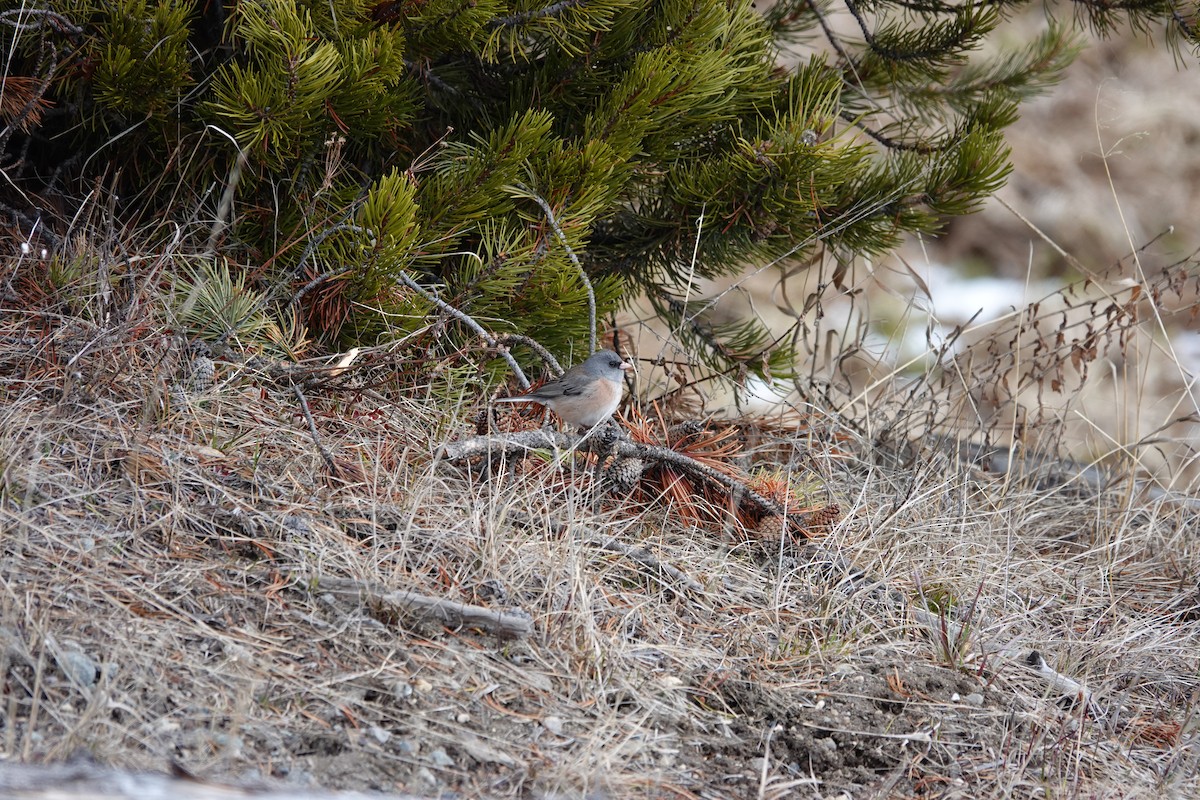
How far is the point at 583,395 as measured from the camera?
3.19 meters

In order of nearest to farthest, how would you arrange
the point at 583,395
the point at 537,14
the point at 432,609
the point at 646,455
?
the point at 432,609
the point at 537,14
the point at 646,455
the point at 583,395

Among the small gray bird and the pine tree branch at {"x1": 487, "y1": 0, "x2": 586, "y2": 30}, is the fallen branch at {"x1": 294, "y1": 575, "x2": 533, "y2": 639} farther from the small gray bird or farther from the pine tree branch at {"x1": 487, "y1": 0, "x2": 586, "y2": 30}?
the pine tree branch at {"x1": 487, "y1": 0, "x2": 586, "y2": 30}

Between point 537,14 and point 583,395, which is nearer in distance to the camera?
point 537,14

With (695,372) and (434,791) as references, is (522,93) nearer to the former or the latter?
(695,372)

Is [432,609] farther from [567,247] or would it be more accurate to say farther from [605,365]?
[605,365]

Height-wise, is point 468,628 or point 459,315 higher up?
point 459,315

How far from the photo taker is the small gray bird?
3158mm

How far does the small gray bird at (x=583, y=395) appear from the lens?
3158 millimetres

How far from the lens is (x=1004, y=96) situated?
12.0 ft

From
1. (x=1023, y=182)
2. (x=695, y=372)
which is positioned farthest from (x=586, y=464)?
(x=1023, y=182)

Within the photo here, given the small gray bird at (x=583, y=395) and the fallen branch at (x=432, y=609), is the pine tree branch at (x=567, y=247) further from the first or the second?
the fallen branch at (x=432, y=609)

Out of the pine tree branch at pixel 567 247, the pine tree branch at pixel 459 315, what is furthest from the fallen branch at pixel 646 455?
the pine tree branch at pixel 567 247

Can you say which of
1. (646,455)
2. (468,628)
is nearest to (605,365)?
(646,455)

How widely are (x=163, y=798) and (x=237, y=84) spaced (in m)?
1.82
